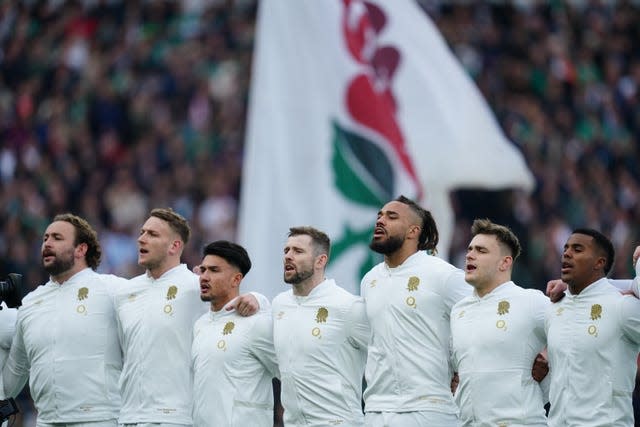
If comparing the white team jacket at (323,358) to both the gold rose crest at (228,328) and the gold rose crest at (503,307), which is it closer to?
the gold rose crest at (228,328)

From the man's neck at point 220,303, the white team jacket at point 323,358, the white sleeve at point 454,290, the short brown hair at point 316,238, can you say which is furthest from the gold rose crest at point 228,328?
the white sleeve at point 454,290

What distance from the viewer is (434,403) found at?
12508 mm

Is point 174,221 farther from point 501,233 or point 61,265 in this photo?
point 501,233

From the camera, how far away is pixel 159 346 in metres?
13.3

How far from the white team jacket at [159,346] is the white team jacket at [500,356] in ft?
7.09

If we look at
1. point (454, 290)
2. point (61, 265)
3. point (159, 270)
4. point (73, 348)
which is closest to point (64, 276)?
point (61, 265)

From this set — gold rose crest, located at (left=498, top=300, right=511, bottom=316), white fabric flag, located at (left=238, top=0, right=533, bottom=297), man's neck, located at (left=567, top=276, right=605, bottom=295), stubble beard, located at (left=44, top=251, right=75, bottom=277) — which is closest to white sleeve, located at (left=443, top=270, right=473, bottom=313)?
gold rose crest, located at (left=498, top=300, right=511, bottom=316)

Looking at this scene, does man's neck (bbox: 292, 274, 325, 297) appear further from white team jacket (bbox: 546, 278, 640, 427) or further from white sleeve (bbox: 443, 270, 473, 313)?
white team jacket (bbox: 546, 278, 640, 427)

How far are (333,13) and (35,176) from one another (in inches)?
306

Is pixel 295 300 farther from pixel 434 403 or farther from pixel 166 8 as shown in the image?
pixel 166 8

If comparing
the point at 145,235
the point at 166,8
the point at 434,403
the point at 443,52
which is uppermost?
the point at 166,8

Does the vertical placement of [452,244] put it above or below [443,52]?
below

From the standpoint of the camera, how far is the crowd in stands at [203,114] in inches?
884

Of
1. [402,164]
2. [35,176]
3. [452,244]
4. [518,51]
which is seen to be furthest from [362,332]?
[518,51]
